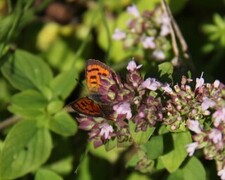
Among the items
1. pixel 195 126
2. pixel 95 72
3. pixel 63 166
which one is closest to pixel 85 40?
pixel 63 166

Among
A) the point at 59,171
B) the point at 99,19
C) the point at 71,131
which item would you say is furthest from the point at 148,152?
the point at 99,19

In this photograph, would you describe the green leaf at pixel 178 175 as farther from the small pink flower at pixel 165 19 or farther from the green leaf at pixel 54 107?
the small pink flower at pixel 165 19

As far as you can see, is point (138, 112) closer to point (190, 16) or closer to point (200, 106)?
point (200, 106)

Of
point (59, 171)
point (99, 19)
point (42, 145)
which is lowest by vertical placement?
point (59, 171)

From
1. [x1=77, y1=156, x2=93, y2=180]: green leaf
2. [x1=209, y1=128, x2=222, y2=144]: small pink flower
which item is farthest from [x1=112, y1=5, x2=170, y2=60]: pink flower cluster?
[x1=209, y1=128, x2=222, y2=144]: small pink flower

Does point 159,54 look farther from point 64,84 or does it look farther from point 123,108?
point 123,108
